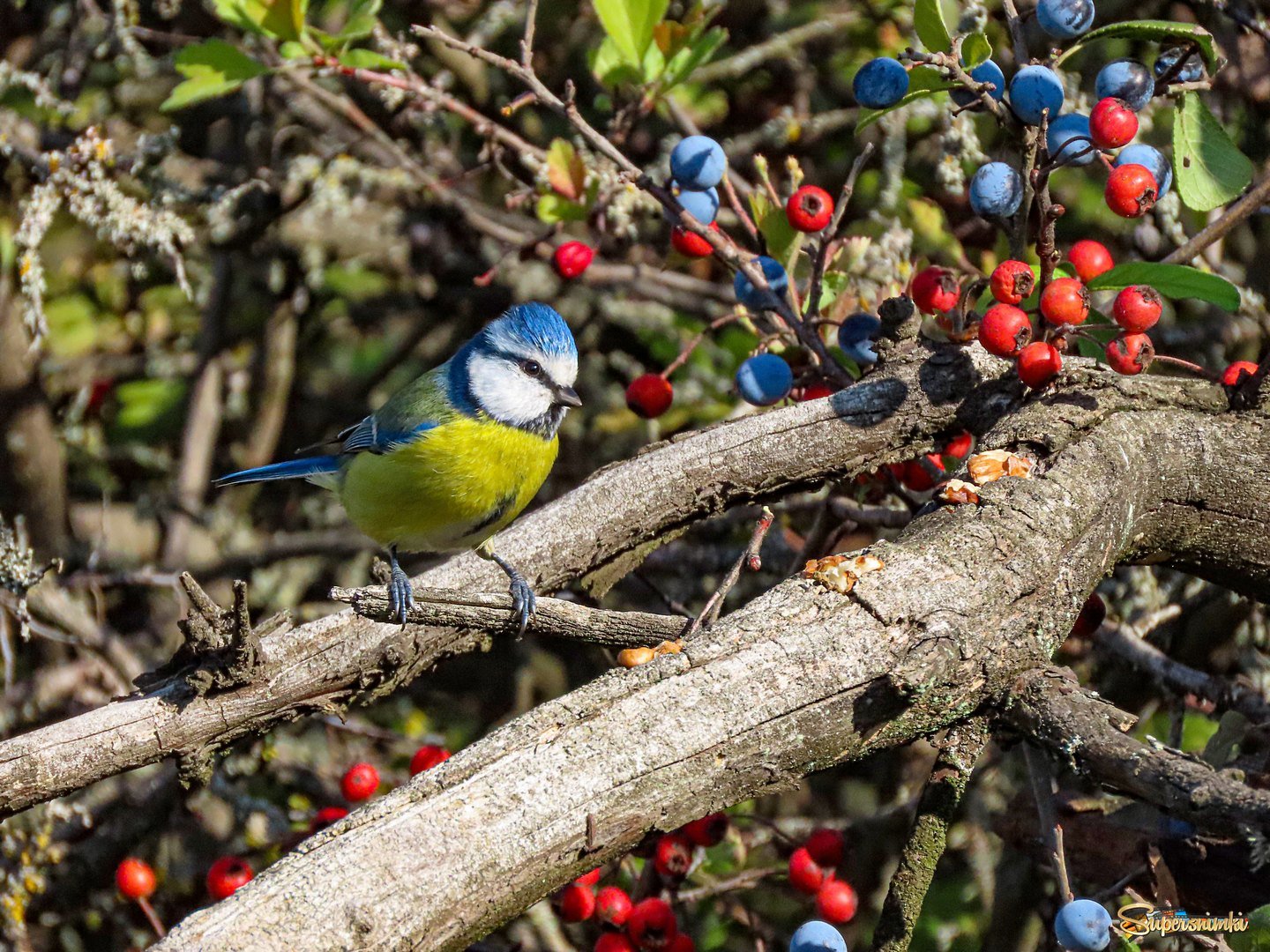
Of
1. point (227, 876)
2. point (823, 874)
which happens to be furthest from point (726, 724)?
point (227, 876)

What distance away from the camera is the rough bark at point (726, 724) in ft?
4.35

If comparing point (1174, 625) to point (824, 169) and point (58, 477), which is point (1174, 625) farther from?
point (58, 477)

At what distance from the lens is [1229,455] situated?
79.7 inches

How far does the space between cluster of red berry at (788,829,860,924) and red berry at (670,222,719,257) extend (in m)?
1.32

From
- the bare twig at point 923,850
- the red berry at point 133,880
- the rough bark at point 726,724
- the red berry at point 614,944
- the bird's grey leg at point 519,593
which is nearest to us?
the rough bark at point 726,724

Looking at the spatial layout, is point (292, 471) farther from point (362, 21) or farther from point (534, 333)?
point (362, 21)

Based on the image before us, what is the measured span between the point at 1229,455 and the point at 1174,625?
113 centimetres

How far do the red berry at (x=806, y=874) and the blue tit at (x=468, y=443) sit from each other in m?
1.03

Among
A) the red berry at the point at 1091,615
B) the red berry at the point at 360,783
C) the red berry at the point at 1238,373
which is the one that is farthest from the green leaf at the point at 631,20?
the red berry at the point at 360,783

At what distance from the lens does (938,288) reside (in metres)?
2.21

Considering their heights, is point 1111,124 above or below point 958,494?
above

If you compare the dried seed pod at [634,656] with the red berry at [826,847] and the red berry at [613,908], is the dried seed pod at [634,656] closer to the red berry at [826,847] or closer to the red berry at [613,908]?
the red berry at [613,908]

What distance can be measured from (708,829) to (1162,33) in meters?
1.79

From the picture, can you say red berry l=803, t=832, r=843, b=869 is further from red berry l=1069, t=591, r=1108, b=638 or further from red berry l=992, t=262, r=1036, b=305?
red berry l=992, t=262, r=1036, b=305
